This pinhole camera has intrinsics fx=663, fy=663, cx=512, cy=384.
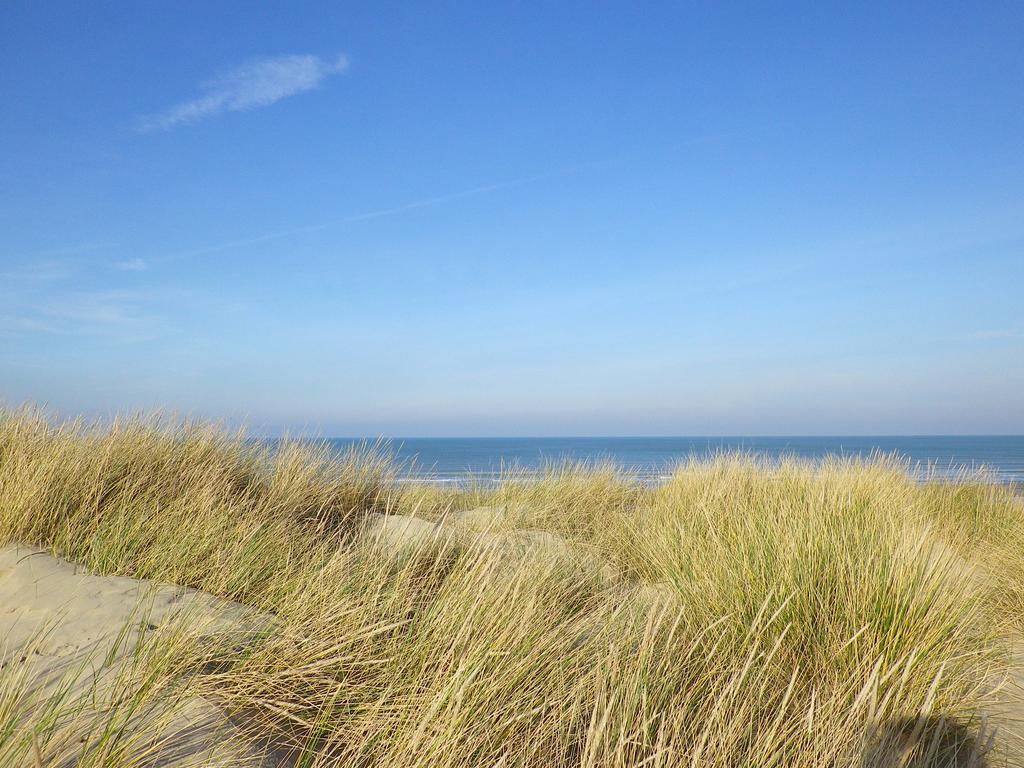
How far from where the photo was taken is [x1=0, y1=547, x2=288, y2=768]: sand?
1.76 m

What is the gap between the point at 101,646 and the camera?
2375 millimetres

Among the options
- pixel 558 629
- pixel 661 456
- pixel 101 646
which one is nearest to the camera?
pixel 101 646

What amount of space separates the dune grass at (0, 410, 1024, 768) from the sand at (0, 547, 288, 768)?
0.29 ft

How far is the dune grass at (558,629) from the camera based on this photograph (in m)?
1.97

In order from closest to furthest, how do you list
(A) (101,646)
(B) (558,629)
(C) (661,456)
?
(A) (101,646)
(B) (558,629)
(C) (661,456)

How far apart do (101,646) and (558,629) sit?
1.65 meters

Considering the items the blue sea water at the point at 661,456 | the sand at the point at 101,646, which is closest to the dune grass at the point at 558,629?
the sand at the point at 101,646

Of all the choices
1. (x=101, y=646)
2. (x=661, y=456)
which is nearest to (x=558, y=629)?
(x=101, y=646)

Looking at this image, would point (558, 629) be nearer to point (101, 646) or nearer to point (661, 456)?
point (101, 646)

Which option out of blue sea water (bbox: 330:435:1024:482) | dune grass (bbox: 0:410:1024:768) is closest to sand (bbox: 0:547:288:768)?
dune grass (bbox: 0:410:1024:768)

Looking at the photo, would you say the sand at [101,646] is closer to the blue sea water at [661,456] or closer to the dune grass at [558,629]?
the dune grass at [558,629]

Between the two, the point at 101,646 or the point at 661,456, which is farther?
the point at 661,456

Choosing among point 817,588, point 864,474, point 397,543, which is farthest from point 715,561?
point 864,474

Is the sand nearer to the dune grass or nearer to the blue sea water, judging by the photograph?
the dune grass
